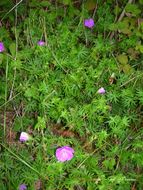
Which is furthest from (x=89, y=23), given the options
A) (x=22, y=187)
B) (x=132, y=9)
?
(x=22, y=187)

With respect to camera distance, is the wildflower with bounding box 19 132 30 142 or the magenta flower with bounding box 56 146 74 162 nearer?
the magenta flower with bounding box 56 146 74 162

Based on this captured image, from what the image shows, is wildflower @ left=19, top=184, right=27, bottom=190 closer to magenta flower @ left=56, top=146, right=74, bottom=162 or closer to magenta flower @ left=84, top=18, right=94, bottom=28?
magenta flower @ left=56, top=146, right=74, bottom=162

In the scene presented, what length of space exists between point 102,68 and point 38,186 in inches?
46.8

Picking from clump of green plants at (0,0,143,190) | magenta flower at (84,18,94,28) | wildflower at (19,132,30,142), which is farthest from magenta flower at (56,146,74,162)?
magenta flower at (84,18,94,28)

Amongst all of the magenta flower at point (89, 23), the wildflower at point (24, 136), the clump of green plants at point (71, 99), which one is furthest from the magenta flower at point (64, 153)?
the magenta flower at point (89, 23)

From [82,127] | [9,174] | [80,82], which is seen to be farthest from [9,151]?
[80,82]

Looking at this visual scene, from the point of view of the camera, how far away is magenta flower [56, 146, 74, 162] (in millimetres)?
2463

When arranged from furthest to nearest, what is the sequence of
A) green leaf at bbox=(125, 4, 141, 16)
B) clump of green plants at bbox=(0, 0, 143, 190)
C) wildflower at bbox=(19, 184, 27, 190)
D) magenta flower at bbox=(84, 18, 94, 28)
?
magenta flower at bbox=(84, 18, 94, 28) → green leaf at bbox=(125, 4, 141, 16) → clump of green plants at bbox=(0, 0, 143, 190) → wildflower at bbox=(19, 184, 27, 190)

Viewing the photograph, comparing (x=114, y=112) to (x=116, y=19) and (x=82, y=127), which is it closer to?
(x=82, y=127)

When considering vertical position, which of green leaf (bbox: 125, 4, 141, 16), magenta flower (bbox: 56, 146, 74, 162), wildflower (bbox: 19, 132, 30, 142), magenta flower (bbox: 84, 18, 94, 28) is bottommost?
magenta flower (bbox: 56, 146, 74, 162)

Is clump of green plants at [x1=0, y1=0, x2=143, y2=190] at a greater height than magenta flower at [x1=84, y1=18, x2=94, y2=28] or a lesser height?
lesser

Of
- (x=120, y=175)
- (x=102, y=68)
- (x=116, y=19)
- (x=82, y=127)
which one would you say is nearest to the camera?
(x=120, y=175)

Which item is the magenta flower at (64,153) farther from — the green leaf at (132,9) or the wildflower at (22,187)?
the green leaf at (132,9)

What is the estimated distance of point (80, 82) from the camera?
2.87m
